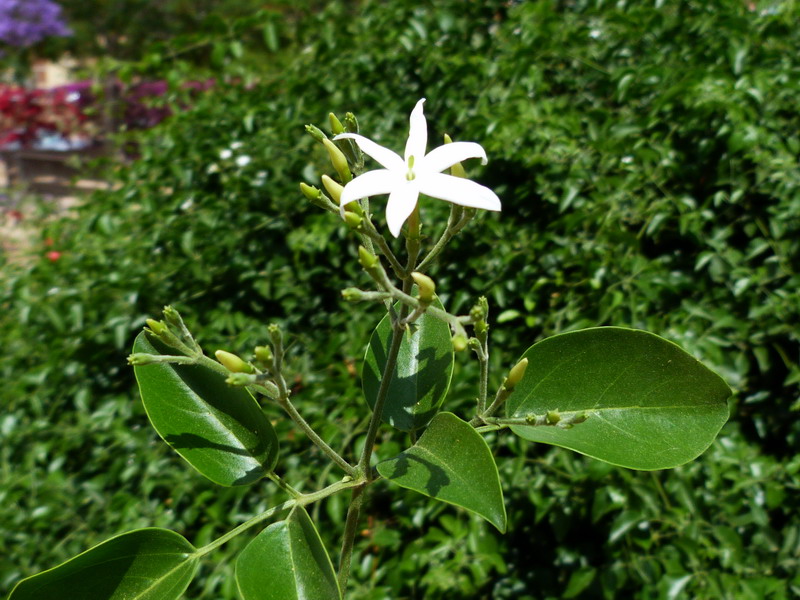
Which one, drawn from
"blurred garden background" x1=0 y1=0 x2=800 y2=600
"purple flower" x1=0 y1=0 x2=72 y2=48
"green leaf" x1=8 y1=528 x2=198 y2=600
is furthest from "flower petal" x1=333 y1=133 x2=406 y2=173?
"purple flower" x1=0 y1=0 x2=72 y2=48

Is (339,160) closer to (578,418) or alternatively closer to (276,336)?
(276,336)

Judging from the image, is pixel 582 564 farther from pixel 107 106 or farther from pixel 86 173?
pixel 86 173

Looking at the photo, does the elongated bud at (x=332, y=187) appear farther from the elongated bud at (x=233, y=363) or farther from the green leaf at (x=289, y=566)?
the green leaf at (x=289, y=566)

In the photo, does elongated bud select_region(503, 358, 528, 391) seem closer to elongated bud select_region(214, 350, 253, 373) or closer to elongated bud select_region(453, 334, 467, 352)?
elongated bud select_region(453, 334, 467, 352)

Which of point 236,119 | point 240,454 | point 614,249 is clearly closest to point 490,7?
point 236,119

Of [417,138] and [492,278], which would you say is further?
[492,278]

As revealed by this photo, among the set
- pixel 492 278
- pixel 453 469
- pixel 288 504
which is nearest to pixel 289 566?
pixel 288 504
